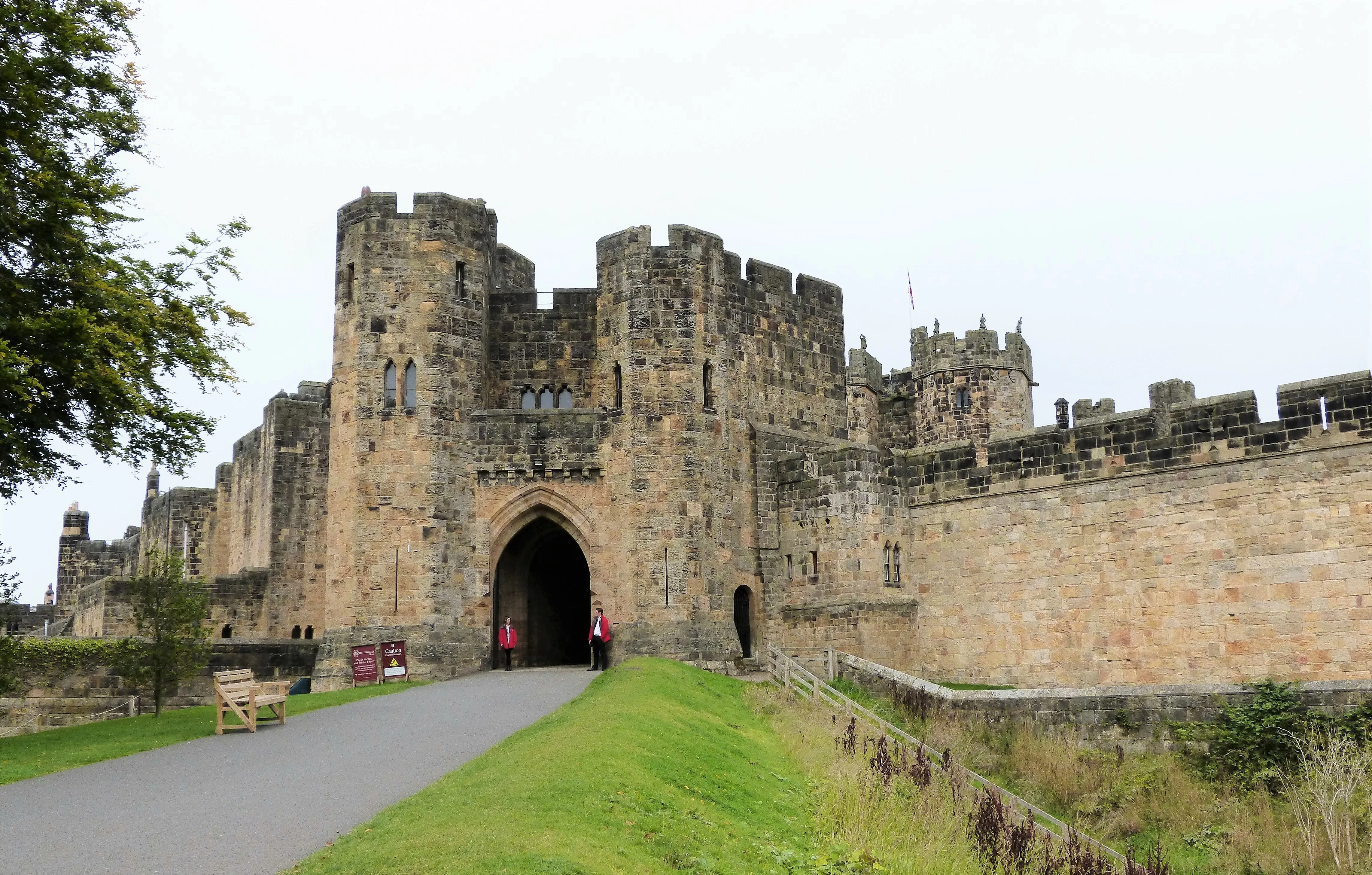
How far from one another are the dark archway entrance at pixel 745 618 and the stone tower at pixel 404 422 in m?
5.94

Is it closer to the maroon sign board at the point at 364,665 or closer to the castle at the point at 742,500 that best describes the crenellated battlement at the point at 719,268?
the castle at the point at 742,500

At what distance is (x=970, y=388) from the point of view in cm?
4425

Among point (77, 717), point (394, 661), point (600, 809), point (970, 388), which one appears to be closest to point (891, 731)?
point (600, 809)

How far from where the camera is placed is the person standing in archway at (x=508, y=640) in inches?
1109

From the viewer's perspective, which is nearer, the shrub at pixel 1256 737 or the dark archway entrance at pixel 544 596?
the shrub at pixel 1256 737

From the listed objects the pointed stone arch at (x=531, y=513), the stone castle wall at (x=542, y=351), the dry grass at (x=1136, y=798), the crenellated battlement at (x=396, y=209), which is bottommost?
the dry grass at (x=1136, y=798)

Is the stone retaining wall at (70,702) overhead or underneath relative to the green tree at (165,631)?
underneath

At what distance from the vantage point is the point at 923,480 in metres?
27.5

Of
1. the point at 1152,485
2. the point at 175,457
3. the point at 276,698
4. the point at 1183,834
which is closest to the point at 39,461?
the point at 175,457

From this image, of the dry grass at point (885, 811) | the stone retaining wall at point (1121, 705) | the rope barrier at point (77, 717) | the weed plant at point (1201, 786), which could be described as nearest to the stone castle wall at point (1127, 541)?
the stone retaining wall at point (1121, 705)

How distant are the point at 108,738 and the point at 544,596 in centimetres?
1499

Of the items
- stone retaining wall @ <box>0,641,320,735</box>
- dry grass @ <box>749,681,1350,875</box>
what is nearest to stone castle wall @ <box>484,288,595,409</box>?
stone retaining wall @ <box>0,641,320,735</box>

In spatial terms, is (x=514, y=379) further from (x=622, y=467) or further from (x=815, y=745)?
(x=815, y=745)

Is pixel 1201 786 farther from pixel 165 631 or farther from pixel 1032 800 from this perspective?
pixel 165 631
